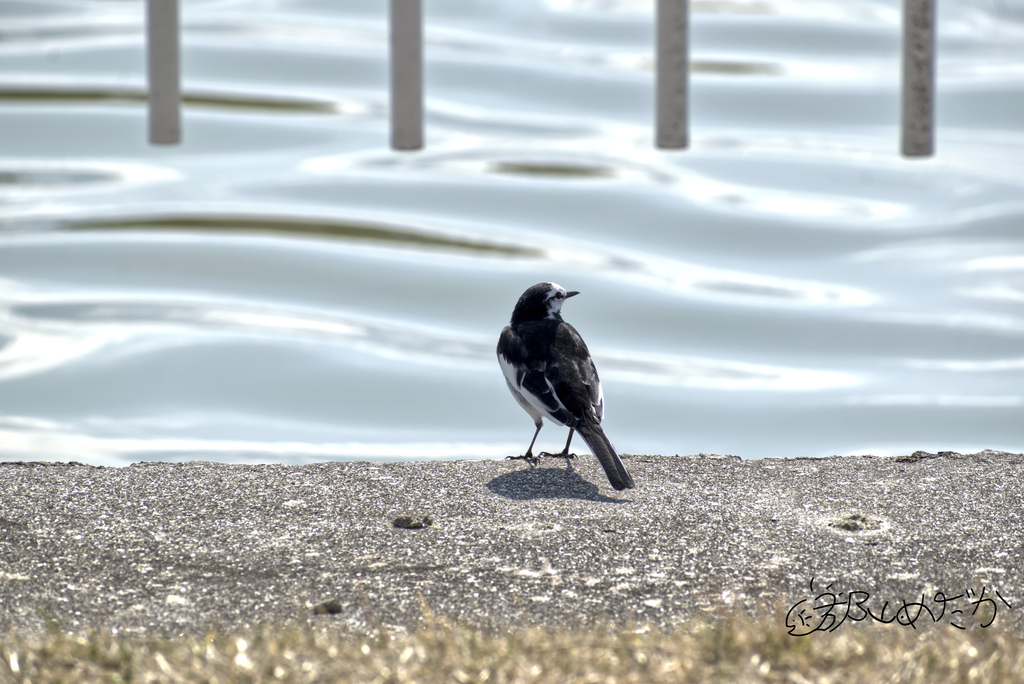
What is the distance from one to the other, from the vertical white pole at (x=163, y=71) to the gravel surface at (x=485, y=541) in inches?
60.8

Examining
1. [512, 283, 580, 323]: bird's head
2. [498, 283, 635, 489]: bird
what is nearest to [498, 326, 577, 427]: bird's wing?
[498, 283, 635, 489]: bird

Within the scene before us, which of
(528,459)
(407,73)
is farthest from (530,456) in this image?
(407,73)

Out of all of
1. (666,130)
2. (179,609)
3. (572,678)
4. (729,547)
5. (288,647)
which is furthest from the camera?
(666,130)

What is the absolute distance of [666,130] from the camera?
14.5 ft

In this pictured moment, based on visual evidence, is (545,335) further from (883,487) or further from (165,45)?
(165,45)

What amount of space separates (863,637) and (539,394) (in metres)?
2.21

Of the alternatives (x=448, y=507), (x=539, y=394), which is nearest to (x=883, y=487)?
(x=539, y=394)

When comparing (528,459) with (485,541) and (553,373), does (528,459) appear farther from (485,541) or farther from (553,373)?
(485,541)

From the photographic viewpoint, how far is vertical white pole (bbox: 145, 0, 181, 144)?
453 cm

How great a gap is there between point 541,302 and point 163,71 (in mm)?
2012

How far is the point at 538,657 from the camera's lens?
300 centimetres

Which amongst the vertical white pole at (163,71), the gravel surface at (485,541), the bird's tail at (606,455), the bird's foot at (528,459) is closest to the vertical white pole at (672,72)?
the bird's tail at (606,455)

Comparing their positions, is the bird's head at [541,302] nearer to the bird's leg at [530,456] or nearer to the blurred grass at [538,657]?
the bird's leg at [530,456]

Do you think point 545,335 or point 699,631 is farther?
point 545,335
